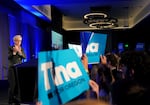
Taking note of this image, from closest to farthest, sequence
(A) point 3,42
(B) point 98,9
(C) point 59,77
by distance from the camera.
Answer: (C) point 59,77, (A) point 3,42, (B) point 98,9

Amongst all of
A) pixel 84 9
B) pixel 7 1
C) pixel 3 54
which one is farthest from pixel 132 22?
pixel 7 1

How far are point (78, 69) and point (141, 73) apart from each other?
1.58 ft

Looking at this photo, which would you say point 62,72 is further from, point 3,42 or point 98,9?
point 98,9

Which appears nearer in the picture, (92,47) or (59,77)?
(59,77)

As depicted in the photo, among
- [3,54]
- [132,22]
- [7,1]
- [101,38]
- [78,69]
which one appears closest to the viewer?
[78,69]

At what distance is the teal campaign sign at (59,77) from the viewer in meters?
1.82

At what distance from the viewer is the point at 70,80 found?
212 centimetres

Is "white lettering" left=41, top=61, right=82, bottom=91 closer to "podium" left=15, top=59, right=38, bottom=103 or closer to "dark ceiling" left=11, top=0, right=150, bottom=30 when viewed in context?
"podium" left=15, top=59, right=38, bottom=103

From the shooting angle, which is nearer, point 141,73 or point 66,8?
point 141,73

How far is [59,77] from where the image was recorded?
6.64 ft

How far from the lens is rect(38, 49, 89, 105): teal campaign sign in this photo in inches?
71.7

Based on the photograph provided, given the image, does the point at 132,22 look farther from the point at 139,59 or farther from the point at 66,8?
the point at 139,59

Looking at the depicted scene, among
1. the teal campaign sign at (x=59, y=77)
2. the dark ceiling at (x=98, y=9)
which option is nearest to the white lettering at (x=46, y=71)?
the teal campaign sign at (x=59, y=77)

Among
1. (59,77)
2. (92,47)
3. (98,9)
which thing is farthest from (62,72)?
(98,9)
